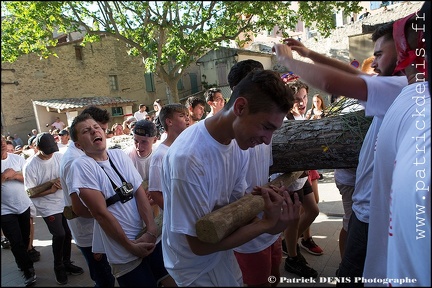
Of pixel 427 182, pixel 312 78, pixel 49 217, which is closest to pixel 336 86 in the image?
pixel 312 78

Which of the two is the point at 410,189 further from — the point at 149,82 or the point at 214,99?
the point at 214,99

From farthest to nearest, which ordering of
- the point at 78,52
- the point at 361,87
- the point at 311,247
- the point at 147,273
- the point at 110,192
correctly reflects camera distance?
the point at 311,247 < the point at 110,192 < the point at 147,273 < the point at 361,87 < the point at 78,52

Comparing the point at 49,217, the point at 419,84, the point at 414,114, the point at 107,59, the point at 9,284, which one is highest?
the point at 107,59

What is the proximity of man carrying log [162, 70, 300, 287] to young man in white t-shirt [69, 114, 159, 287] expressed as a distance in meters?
0.76

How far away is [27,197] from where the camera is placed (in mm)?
3178

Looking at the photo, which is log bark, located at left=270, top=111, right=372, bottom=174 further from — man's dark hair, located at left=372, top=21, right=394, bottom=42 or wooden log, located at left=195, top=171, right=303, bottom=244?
wooden log, located at left=195, top=171, right=303, bottom=244

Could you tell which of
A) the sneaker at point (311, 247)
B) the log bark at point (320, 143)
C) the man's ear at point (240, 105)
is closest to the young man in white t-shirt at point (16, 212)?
the man's ear at point (240, 105)

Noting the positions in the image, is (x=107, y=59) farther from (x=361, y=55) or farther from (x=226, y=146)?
(x=361, y=55)

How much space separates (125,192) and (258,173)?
3.64 ft

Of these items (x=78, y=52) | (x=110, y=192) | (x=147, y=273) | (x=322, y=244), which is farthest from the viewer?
(x=322, y=244)

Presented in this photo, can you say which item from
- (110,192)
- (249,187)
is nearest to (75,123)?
(110,192)

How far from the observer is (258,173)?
196 centimetres

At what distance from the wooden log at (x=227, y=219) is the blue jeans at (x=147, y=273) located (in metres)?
1.03

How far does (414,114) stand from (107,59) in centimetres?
129
